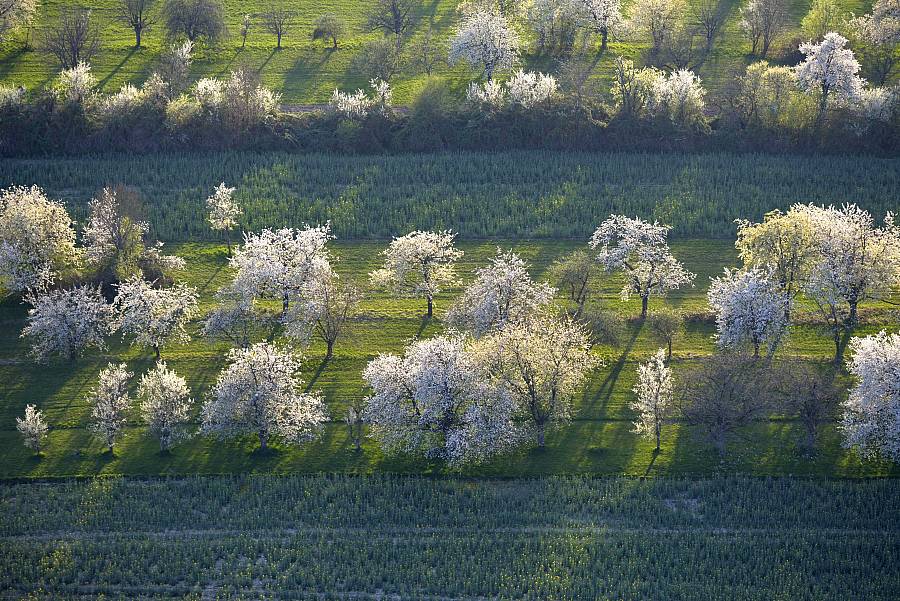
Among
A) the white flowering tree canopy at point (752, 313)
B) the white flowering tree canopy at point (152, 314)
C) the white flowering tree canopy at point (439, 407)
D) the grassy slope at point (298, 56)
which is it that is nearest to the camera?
the white flowering tree canopy at point (439, 407)

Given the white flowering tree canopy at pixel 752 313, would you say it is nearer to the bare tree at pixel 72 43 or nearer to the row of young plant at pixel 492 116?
the row of young plant at pixel 492 116

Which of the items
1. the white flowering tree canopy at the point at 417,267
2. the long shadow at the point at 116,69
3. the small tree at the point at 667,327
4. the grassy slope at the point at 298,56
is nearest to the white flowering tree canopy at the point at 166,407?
the white flowering tree canopy at the point at 417,267

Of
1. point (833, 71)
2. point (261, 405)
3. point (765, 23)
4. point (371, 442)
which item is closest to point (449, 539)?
point (371, 442)

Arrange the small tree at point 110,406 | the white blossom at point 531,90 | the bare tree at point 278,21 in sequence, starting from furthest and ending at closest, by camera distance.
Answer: the bare tree at point 278,21 → the white blossom at point 531,90 → the small tree at point 110,406

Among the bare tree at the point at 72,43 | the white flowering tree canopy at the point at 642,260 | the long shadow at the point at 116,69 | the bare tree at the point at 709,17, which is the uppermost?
the bare tree at the point at 709,17

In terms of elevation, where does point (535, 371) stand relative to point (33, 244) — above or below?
above

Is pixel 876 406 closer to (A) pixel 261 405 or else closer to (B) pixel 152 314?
(A) pixel 261 405

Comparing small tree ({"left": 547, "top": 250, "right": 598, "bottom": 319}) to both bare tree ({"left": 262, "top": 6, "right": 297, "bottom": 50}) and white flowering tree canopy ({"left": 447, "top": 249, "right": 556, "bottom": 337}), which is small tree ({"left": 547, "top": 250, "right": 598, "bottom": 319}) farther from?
bare tree ({"left": 262, "top": 6, "right": 297, "bottom": 50})
